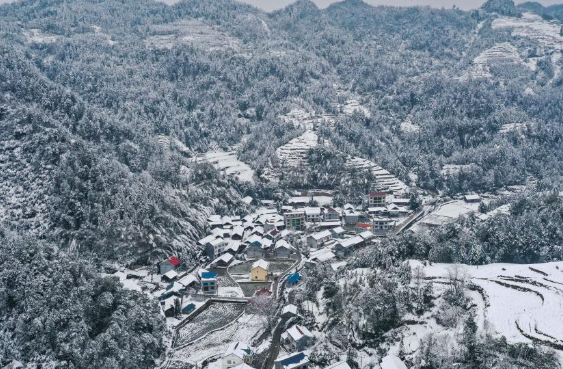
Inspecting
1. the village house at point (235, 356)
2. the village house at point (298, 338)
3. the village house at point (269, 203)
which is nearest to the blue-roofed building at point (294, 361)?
the village house at point (298, 338)

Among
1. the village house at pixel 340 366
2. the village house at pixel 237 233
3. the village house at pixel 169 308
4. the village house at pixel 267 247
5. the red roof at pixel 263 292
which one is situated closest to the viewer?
the village house at pixel 340 366

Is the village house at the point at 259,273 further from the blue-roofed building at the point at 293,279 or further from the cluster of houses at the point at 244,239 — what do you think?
the cluster of houses at the point at 244,239

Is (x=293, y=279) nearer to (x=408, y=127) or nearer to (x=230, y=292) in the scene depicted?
(x=230, y=292)

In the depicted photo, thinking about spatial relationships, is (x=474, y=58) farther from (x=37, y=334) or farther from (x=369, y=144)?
(x=37, y=334)

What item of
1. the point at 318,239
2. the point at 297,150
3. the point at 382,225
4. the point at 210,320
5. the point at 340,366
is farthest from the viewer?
the point at 297,150

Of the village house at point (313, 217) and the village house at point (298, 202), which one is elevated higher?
the village house at point (298, 202)

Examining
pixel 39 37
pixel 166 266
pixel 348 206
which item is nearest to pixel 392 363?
pixel 166 266
